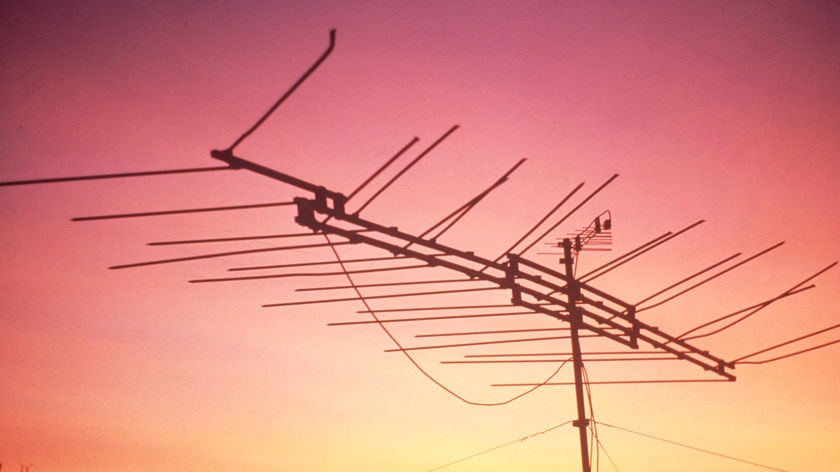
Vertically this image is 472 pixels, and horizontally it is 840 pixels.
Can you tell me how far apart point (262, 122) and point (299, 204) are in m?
0.94

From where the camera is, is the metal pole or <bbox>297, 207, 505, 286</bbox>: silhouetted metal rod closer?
<bbox>297, 207, 505, 286</bbox>: silhouetted metal rod

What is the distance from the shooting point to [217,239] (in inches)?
237

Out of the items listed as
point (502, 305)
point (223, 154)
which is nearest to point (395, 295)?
point (502, 305)

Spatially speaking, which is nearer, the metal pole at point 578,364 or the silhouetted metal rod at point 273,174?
the silhouetted metal rod at point 273,174

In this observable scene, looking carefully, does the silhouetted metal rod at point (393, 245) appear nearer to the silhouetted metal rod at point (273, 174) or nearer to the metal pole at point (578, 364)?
the silhouetted metal rod at point (273, 174)

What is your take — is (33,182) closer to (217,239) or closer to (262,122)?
(262,122)

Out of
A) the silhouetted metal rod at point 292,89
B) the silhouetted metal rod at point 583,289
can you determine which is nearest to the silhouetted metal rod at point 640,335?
the silhouetted metal rod at point 583,289

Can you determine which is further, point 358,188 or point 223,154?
point 358,188

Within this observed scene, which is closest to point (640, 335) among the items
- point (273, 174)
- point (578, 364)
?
point (578, 364)

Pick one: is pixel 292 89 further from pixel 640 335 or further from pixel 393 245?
pixel 640 335

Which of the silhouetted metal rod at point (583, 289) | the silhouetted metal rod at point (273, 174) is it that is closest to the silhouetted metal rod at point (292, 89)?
the silhouetted metal rod at point (273, 174)

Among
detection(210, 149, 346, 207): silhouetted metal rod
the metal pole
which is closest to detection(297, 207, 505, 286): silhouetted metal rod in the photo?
detection(210, 149, 346, 207): silhouetted metal rod

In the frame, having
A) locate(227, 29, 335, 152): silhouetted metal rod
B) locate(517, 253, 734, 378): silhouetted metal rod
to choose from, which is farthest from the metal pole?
locate(227, 29, 335, 152): silhouetted metal rod

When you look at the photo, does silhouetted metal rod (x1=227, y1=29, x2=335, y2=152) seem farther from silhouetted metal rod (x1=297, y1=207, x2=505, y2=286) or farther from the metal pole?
the metal pole
